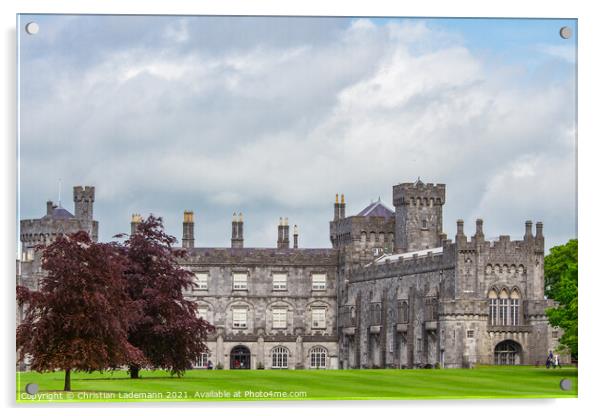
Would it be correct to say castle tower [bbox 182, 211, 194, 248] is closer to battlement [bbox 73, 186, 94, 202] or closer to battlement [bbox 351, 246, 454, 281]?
battlement [bbox 73, 186, 94, 202]

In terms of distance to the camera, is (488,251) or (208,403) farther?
(488,251)

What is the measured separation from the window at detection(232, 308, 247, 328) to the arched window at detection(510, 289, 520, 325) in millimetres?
24277

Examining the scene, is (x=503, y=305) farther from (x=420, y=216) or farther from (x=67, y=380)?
(x=67, y=380)

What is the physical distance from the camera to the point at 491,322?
281ft

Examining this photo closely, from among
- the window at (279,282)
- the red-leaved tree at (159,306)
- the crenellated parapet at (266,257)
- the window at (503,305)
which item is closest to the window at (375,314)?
the crenellated parapet at (266,257)

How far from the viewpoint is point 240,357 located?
4154 inches

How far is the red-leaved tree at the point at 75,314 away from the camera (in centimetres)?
4444

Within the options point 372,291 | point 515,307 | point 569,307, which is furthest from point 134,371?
point 372,291

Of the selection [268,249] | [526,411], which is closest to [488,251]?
[268,249]

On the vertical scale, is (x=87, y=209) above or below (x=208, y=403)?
above

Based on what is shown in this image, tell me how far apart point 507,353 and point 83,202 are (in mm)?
29742
